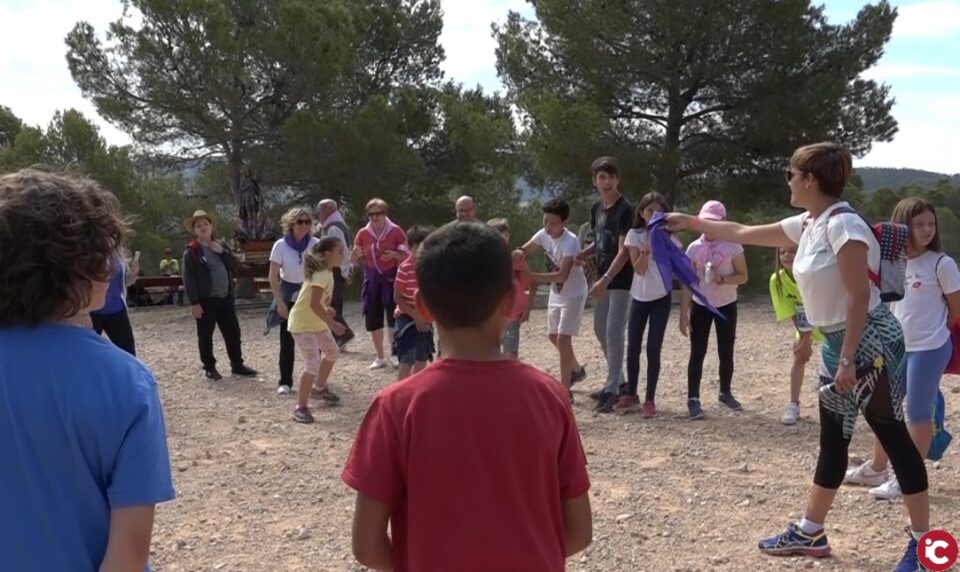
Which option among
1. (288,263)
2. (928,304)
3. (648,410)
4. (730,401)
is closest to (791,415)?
(730,401)

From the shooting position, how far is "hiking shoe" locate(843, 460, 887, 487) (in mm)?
5180

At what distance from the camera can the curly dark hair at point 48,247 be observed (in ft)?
5.31

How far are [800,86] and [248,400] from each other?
13.0 m

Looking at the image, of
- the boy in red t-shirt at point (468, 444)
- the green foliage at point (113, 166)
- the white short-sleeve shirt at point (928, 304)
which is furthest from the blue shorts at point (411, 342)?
the green foliage at point (113, 166)

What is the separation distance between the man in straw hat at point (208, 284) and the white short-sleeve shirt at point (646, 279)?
4.31 m

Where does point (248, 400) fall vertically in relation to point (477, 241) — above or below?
below

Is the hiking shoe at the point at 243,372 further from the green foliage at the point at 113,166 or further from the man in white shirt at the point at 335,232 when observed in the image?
the green foliage at the point at 113,166

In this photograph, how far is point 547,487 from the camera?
1.94 m

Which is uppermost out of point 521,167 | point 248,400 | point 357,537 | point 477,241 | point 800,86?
point 800,86

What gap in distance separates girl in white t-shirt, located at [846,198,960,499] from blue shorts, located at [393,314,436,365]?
3271 mm

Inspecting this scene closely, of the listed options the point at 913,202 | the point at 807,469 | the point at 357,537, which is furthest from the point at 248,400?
the point at 357,537

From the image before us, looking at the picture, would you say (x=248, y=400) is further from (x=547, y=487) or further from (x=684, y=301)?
(x=547, y=487)

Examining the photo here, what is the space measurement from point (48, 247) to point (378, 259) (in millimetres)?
7467

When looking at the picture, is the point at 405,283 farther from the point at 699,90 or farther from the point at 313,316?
the point at 699,90
